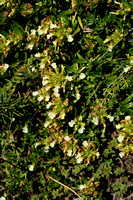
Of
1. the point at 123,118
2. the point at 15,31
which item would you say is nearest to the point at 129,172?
the point at 123,118

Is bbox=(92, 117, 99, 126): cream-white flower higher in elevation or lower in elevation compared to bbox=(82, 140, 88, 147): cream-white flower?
higher

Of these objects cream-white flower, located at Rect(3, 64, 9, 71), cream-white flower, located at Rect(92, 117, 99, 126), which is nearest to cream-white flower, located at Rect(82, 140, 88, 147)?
cream-white flower, located at Rect(92, 117, 99, 126)

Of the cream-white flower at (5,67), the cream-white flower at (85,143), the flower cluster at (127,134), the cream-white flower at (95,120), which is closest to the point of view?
the flower cluster at (127,134)

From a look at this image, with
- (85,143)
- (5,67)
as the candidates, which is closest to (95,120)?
(85,143)

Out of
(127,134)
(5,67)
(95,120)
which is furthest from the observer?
(5,67)

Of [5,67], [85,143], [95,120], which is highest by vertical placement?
[5,67]

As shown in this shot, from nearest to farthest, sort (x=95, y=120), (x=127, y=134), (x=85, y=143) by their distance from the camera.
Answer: (x=127, y=134)
(x=95, y=120)
(x=85, y=143)

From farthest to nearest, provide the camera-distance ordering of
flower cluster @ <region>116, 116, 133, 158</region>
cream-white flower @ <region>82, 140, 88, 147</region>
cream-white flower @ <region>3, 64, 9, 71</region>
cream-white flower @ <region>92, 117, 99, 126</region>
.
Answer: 1. cream-white flower @ <region>3, 64, 9, 71</region>
2. cream-white flower @ <region>82, 140, 88, 147</region>
3. cream-white flower @ <region>92, 117, 99, 126</region>
4. flower cluster @ <region>116, 116, 133, 158</region>

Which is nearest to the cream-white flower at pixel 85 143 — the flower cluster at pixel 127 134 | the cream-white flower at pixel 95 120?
the cream-white flower at pixel 95 120

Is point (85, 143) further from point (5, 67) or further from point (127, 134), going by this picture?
point (5, 67)

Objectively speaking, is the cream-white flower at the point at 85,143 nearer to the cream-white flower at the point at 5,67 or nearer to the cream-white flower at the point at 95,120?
the cream-white flower at the point at 95,120

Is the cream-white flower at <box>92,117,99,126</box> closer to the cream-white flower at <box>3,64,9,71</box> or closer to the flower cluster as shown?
the flower cluster
